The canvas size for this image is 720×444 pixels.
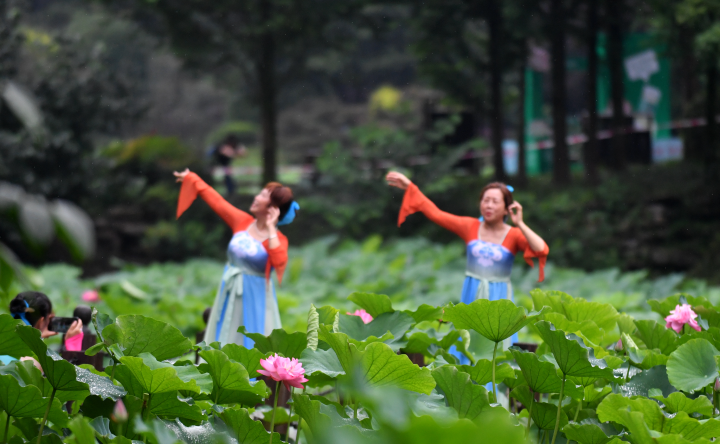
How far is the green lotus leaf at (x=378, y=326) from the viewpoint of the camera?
1996 mm

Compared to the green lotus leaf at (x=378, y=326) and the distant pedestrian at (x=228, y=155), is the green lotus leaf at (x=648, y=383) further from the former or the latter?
the distant pedestrian at (x=228, y=155)

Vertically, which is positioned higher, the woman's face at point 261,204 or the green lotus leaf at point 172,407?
the woman's face at point 261,204

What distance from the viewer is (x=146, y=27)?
12.1 metres

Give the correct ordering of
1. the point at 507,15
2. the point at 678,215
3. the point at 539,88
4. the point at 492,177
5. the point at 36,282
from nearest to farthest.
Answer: the point at 36,282
the point at 678,215
the point at 507,15
the point at 492,177
the point at 539,88

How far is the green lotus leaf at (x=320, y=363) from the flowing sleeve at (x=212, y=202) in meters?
2.36

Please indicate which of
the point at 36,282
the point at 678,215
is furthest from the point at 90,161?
the point at 36,282

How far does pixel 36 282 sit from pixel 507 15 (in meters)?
10.7

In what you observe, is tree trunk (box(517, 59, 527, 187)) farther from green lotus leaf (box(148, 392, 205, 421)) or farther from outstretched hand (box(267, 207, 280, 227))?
green lotus leaf (box(148, 392, 205, 421))

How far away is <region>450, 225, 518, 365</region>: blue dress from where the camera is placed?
3.66 meters

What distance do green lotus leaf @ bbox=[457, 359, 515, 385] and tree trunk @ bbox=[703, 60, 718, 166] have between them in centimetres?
833

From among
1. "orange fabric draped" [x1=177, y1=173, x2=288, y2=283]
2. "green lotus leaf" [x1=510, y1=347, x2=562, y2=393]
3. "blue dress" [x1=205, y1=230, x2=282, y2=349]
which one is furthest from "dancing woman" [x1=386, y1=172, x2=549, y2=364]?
"green lotus leaf" [x1=510, y1=347, x2=562, y2=393]

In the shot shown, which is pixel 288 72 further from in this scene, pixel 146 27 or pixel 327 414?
pixel 327 414

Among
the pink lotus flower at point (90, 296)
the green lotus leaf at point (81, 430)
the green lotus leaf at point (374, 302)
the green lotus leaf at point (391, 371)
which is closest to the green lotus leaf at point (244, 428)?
the green lotus leaf at point (391, 371)

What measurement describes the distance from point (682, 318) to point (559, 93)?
9046mm
